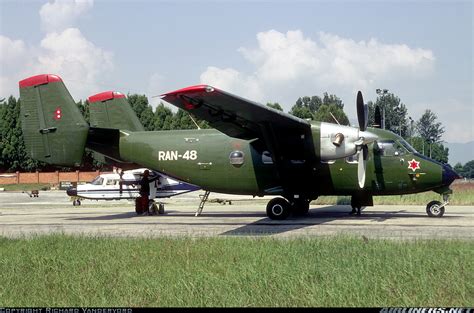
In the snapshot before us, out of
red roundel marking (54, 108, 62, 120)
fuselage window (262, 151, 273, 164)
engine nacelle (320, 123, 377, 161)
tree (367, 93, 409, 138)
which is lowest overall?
fuselage window (262, 151, 273, 164)

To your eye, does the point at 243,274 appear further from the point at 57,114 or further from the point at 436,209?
the point at 57,114

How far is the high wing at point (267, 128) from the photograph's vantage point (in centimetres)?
1859

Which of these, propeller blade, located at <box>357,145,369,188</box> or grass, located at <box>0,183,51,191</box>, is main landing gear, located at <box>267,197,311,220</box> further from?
grass, located at <box>0,183,51,191</box>

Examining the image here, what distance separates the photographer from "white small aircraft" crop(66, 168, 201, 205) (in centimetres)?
3195

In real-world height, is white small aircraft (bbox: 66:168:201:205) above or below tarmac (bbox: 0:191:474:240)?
above

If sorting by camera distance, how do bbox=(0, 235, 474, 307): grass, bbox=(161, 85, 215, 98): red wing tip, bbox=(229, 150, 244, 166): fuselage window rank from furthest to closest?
bbox=(229, 150, 244, 166): fuselage window
bbox=(161, 85, 215, 98): red wing tip
bbox=(0, 235, 474, 307): grass

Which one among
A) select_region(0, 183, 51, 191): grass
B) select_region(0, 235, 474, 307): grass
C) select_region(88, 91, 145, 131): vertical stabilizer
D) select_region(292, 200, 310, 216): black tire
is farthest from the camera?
select_region(0, 183, 51, 191): grass

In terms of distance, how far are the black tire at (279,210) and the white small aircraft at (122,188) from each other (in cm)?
1060

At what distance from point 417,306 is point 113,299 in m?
4.37

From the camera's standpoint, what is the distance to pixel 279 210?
72.4ft

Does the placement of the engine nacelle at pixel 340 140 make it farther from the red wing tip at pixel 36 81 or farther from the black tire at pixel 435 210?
the red wing tip at pixel 36 81

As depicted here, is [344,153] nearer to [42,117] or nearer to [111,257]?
[111,257]

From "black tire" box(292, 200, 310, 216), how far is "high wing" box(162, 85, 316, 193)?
0.90 m

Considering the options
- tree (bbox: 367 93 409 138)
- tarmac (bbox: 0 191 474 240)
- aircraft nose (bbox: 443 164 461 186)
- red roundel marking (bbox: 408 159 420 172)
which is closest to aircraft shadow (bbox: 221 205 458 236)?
tarmac (bbox: 0 191 474 240)
